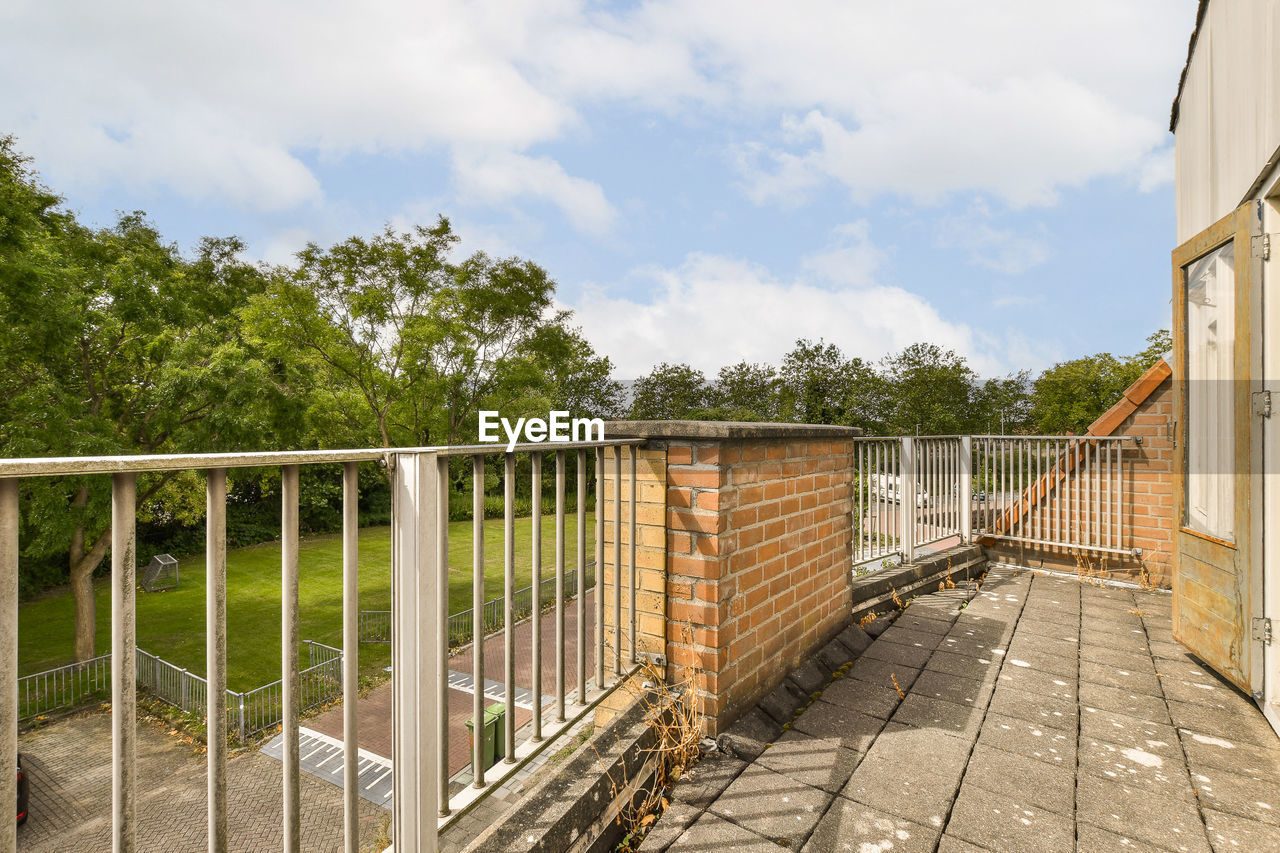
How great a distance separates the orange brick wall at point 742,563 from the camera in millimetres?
2244

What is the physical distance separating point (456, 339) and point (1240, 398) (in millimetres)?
16890

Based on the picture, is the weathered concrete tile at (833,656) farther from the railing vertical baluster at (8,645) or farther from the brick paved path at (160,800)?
the brick paved path at (160,800)

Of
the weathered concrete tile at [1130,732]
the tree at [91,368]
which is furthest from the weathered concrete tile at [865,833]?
the tree at [91,368]

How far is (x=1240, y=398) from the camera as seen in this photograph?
2.84m

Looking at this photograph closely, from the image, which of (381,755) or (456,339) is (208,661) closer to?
(381,755)

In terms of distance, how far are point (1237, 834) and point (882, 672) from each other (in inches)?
52.0

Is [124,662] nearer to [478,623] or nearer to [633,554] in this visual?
[478,623]

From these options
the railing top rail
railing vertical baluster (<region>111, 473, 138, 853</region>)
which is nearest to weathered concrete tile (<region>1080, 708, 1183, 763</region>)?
the railing top rail

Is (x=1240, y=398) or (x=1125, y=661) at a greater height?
(x=1240, y=398)

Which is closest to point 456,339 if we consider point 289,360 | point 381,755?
point 289,360

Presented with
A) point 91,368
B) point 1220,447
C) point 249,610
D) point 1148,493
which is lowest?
point 249,610

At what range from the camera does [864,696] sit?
2713mm

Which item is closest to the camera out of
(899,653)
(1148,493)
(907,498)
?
(899,653)

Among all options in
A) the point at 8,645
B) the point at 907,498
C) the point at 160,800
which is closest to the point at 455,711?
the point at 160,800
